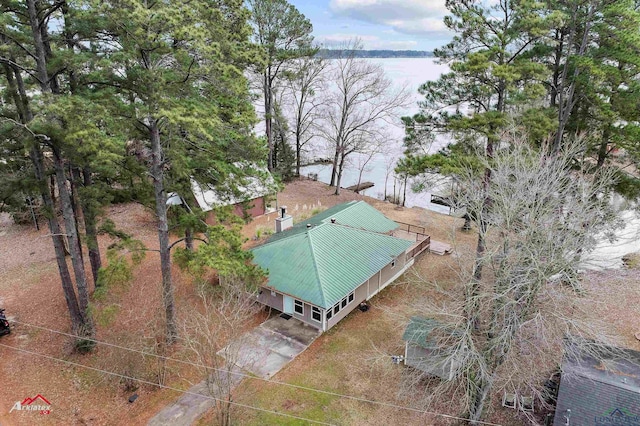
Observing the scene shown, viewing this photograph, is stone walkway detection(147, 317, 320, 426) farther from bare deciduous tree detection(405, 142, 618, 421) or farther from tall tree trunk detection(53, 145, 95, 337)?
bare deciduous tree detection(405, 142, 618, 421)

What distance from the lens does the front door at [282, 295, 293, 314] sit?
15.5m

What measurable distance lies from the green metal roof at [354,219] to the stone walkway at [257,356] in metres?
4.98

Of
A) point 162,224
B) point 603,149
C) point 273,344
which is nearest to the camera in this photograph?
point 162,224

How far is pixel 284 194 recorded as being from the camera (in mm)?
30406

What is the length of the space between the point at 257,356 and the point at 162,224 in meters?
5.49

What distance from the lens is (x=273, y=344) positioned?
1393 centimetres

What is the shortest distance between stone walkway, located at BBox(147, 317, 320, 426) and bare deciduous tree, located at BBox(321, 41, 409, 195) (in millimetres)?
17652

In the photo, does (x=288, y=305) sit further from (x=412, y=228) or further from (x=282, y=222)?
(x=412, y=228)

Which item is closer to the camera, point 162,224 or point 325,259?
point 162,224

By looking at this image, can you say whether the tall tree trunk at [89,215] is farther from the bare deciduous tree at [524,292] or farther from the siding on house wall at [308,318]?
the bare deciduous tree at [524,292]

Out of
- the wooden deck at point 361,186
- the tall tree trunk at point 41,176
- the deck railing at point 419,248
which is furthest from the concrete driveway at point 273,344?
the wooden deck at point 361,186

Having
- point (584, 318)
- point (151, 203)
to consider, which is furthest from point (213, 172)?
point (584, 318)

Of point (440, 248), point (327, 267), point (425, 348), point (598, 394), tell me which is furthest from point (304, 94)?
point (598, 394)

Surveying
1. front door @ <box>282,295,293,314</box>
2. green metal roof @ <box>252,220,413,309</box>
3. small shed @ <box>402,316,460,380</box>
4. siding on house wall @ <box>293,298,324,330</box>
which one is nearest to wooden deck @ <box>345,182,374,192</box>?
green metal roof @ <box>252,220,413,309</box>
